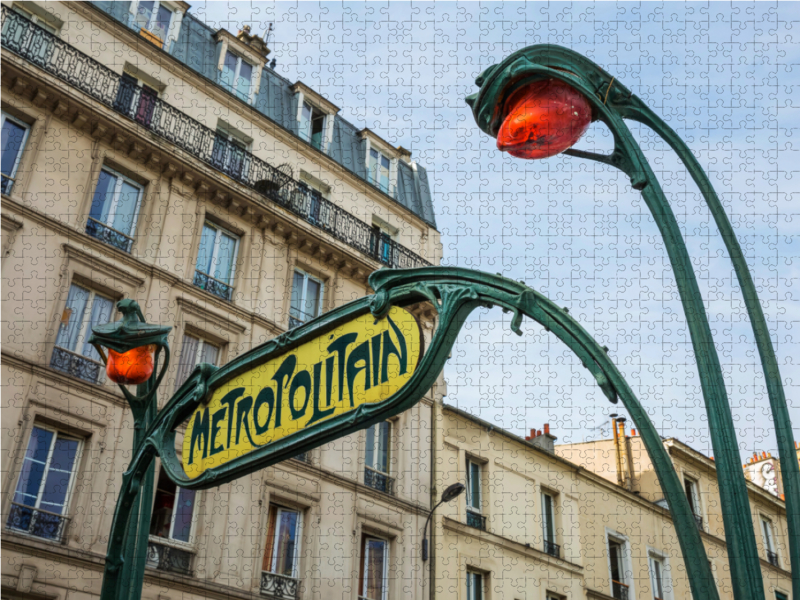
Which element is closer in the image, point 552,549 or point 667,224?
point 667,224

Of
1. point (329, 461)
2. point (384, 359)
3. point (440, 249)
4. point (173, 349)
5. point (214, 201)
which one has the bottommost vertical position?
point (384, 359)

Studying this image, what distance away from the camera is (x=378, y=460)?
1989cm

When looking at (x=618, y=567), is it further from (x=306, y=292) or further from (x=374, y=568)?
(x=306, y=292)

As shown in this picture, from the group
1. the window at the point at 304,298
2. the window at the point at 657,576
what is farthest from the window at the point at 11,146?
the window at the point at 657,576

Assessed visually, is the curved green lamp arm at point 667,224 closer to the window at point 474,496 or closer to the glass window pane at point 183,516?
the glass window pane at point 183,516

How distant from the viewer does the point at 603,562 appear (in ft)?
74.4

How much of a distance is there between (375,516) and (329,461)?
5.50ft

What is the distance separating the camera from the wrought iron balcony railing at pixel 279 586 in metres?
16.2

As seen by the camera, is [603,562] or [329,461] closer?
[329,461]

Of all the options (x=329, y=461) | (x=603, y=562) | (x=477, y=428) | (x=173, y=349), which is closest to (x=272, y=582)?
(x=329, y=461)

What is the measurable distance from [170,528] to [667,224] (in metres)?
13.9

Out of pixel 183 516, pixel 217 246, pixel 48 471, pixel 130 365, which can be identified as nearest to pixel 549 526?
pixel 183 516

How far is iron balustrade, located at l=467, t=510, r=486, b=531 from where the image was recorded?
20.3 m

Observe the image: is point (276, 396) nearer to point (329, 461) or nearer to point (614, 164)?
point (614, 164)
